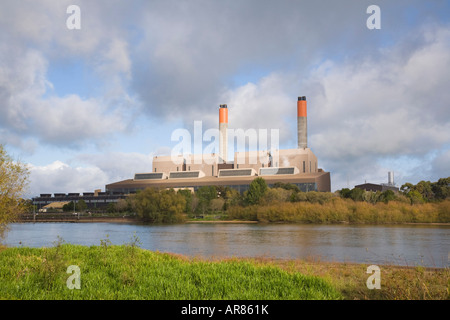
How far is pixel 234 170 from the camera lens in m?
122

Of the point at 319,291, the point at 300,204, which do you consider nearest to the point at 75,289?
the point at 319,291

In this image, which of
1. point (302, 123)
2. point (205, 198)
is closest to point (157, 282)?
point (205, 198)

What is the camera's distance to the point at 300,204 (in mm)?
72812

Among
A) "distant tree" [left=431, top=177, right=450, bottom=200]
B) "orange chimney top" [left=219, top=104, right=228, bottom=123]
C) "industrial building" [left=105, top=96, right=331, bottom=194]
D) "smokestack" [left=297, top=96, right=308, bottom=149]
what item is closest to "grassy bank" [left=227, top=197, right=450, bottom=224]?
"distant tree" [left=431, top=177, right=450, bottom=200]

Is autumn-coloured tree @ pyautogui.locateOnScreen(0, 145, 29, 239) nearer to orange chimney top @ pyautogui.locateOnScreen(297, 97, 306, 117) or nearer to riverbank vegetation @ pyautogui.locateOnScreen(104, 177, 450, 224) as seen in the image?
riverbank vegetation @ pyautogui.locateOnScreen(104, 177, 450, 224)

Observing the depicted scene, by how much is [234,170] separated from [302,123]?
2603cm

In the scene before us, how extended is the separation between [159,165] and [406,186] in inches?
3230

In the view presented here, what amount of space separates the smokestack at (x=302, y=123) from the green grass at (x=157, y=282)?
4245 inches

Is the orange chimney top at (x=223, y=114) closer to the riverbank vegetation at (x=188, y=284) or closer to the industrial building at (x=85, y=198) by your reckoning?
the industrial building at (x=85, y=198)

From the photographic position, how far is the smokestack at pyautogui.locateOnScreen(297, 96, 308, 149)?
117m

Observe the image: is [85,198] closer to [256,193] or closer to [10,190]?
[256,193]

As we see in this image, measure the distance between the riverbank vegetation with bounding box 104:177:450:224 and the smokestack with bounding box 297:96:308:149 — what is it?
96.6 feet

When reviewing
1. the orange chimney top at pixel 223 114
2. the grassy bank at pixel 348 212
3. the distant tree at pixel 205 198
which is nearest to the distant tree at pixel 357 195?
the grassy bank at pixel 348 212

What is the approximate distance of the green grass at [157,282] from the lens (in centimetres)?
938
